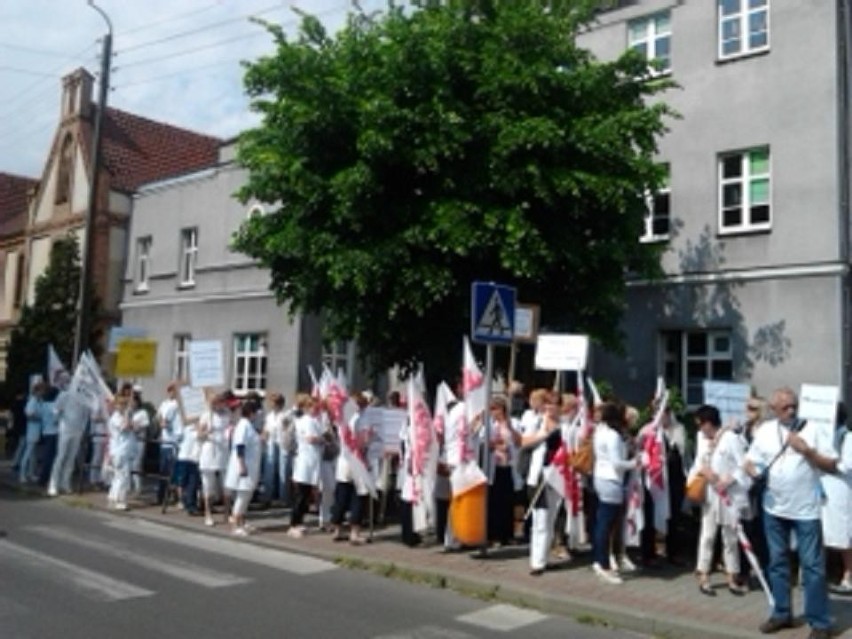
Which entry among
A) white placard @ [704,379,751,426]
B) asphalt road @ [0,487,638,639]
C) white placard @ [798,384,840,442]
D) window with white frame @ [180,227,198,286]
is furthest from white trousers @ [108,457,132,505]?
window with white frame @ [180,227,198,286]

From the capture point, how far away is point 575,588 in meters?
9.43

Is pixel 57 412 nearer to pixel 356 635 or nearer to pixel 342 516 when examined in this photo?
pixel 342 516

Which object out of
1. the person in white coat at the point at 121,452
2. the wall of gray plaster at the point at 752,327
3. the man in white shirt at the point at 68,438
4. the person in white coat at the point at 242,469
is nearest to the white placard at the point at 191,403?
the person in white coat at the point at 242,469

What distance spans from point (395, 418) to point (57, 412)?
814cm

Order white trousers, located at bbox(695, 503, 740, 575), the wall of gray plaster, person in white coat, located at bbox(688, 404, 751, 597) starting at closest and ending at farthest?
person in white coat, located at bbox(688, 404, 751, 597)
white trousers, located at bbox(695, 503, 740, 575)
the wall of gray plaster

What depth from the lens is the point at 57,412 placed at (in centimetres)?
1758

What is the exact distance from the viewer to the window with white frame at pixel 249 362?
25.4 meters

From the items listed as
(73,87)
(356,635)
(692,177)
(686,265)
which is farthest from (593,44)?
(73,87)

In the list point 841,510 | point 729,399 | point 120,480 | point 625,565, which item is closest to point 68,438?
point 120,480

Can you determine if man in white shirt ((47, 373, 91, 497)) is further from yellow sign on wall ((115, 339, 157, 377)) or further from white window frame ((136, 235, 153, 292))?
white window frame ((136, 235, 153, 292))

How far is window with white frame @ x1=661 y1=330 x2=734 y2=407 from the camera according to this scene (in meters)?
18.0

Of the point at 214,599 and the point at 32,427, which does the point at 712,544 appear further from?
the point at 32,427

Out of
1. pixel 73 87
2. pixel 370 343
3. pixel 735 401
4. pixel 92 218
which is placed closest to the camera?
pixel 735 401

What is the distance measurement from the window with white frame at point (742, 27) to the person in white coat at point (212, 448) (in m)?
11.7
